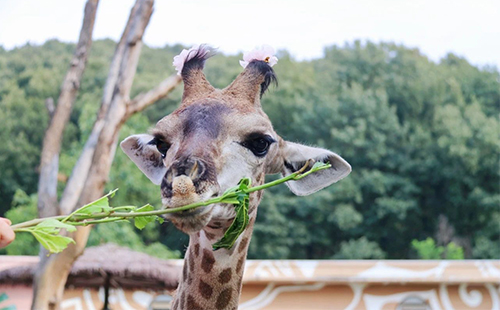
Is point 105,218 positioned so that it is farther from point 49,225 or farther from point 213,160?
point 213,160

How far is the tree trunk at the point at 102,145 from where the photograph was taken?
20.9 feet

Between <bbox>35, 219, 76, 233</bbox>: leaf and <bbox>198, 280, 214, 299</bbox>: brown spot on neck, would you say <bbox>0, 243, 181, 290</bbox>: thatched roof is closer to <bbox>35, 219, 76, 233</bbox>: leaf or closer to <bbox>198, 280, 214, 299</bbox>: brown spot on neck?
<bbox>198, 280, 214, 299</bbox>: brown spot on neck

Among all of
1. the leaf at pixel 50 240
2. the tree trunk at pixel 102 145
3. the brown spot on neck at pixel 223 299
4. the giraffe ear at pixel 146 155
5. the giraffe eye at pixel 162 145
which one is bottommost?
the leaf at pixel 50 240

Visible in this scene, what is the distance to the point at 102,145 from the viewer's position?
266 inches

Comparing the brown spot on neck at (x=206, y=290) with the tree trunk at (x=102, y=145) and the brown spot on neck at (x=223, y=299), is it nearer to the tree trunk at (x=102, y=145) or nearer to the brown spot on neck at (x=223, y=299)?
the brown spot on neck at (x=223, y=299)

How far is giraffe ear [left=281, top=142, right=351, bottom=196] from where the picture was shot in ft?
10.3

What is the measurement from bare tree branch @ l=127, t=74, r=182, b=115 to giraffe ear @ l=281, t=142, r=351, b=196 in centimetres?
390

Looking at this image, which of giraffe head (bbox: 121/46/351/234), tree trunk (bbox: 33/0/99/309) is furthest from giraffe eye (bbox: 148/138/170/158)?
tree trunk (bbox: 33/0/99/309)

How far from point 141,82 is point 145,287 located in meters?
23.1

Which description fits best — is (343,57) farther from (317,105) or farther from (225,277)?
(225,277)

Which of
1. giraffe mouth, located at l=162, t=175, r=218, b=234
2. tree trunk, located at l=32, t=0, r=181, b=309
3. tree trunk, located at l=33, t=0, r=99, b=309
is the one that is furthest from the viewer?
tree trunk, located at l=33, t=0, r=99, b=309

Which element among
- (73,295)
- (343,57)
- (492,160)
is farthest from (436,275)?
(343,57)

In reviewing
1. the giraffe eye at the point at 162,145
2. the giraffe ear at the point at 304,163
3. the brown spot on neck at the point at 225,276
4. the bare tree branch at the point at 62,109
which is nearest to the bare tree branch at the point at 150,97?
the bare tree branch at the point at 62,109

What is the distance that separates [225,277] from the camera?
9.04ft
